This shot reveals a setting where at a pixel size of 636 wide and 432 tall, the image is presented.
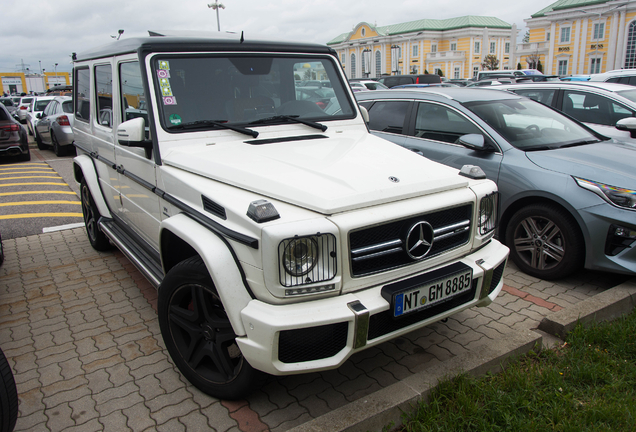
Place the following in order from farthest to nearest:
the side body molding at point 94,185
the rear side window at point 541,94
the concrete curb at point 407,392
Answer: the rear side window at point 541,94, the side body molding at point 94,185, the concrete curb at point 407,392

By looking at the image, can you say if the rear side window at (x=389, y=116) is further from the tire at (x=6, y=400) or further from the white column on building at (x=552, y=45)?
the white column on building at (x=552, y=45)

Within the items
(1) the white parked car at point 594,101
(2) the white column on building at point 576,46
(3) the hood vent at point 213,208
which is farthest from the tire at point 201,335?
(2) the white column on building at point 576,46

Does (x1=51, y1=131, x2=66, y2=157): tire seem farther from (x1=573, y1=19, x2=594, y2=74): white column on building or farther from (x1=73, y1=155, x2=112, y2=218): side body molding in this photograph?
(x1=573, y1=19, x2=594, y2=74): white column on building

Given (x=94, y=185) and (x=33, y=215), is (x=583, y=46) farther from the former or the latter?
(x=94, y=185)

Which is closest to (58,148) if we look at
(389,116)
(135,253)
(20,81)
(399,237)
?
(389,116)

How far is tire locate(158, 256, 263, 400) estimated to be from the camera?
2.62 meters

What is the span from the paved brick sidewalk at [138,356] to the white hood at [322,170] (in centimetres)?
120

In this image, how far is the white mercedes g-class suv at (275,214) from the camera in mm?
2307

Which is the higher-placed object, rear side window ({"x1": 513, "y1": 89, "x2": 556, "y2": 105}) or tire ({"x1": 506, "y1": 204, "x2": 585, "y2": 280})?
rear side window ({"x1": 513, "y1": 89, "x2": 556, "y2": 105})

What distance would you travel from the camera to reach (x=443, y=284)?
2.64 meters

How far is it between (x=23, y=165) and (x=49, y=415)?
1221 centimetres

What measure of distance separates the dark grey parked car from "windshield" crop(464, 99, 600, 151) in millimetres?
11

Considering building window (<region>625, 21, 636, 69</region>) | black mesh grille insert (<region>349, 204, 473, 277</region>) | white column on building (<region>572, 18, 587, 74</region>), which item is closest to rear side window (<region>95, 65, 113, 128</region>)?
black mesh grille insert (<region>349, 204, 473, 277</region>)

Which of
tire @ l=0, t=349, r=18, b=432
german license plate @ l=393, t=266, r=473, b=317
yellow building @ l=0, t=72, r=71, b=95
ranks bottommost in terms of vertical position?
tire @ l=0, t=349, r=18, b=432
